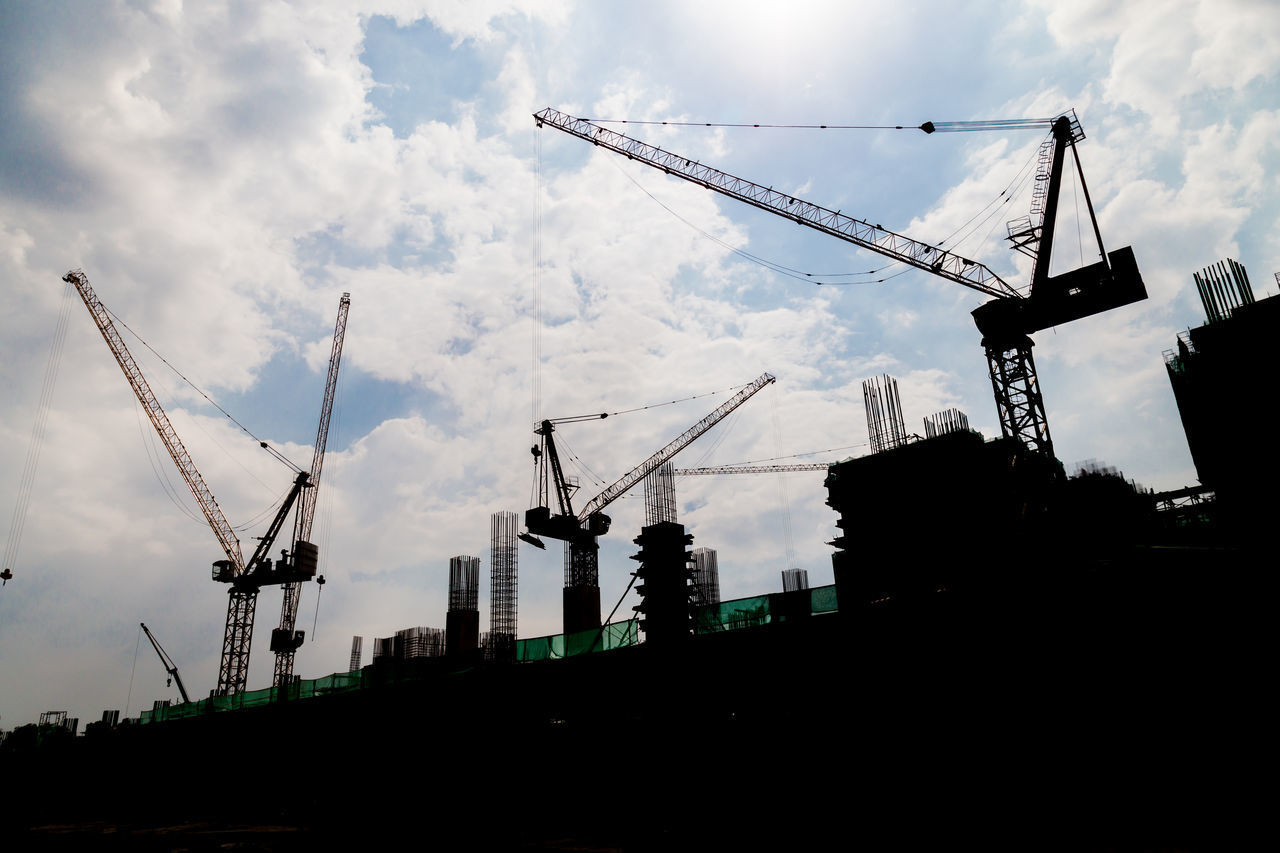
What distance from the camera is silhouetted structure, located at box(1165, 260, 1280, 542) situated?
4631cm

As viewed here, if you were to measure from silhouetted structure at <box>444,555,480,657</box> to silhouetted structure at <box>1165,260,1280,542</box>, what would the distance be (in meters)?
58.7

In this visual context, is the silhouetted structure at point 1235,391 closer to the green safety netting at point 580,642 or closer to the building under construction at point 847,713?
the building under construction at point 847,713

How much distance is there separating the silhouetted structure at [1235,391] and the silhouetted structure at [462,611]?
58.7 m

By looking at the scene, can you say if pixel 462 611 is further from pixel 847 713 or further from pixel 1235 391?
pixel 1235 391

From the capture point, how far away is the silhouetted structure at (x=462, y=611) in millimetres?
60500

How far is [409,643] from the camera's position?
67062 millimetres

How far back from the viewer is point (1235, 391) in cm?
4850

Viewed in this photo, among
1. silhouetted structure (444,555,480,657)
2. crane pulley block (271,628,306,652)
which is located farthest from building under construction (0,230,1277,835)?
crane pulley block (271,628,306,652)

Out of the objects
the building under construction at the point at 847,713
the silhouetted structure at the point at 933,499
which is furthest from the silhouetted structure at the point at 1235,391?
the silhouetted structure at the point at 933,499

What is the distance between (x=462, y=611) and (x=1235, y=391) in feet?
215

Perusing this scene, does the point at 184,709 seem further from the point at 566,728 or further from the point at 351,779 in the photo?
the point at 566,728

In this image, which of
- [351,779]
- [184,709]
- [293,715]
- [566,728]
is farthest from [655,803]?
[184,709]

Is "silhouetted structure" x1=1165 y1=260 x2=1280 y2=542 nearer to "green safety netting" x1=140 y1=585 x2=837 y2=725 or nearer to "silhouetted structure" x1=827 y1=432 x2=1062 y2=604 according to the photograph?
"silhouetted structure" x1=827 y1=432 x2=1062 y2=604

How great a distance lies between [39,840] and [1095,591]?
1765 inches
